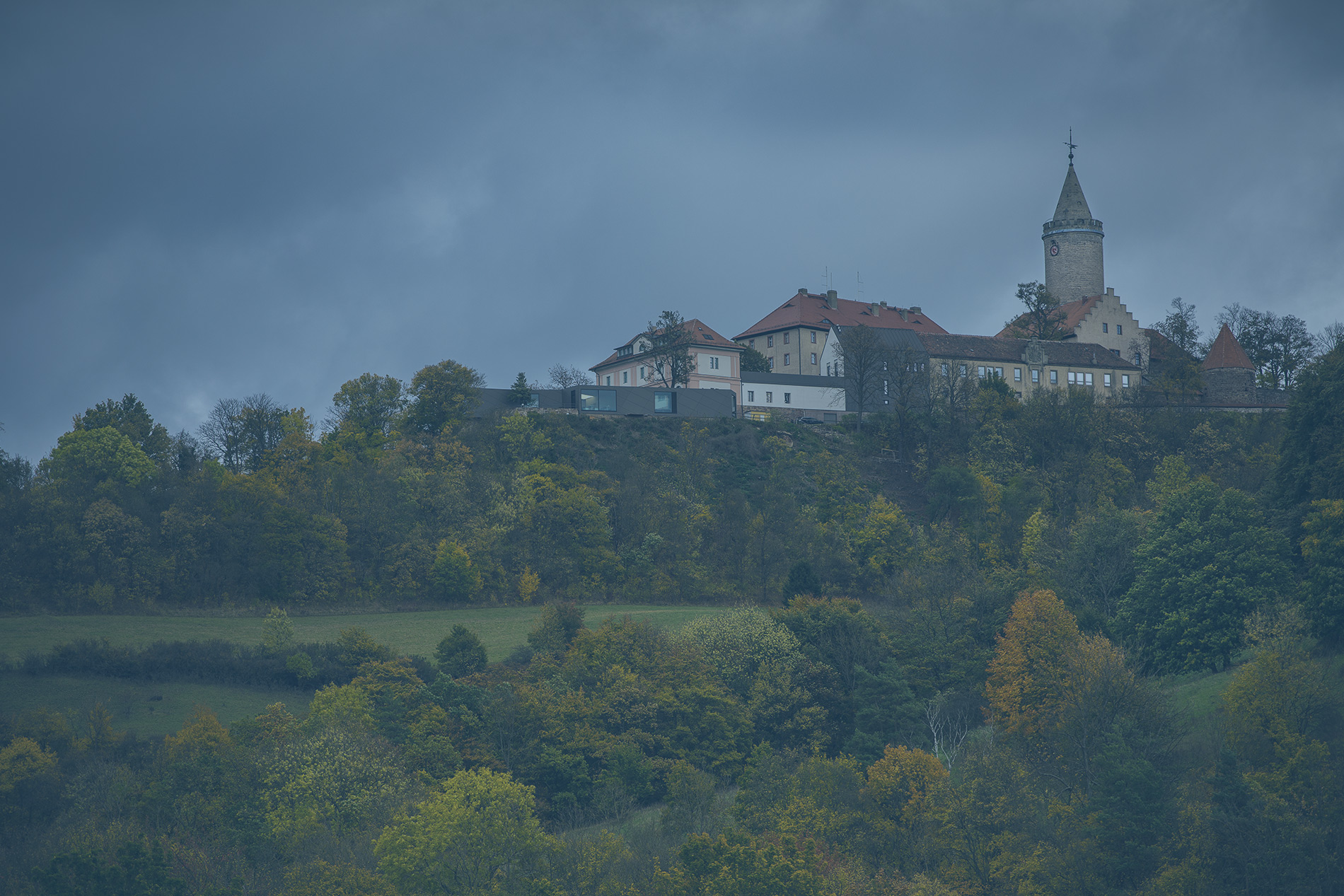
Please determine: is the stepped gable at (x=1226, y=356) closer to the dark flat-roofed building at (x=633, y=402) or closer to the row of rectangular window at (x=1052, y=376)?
the row of rectangular window at (x=1052, y=376)

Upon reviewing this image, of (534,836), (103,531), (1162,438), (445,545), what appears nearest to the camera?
(534,836)

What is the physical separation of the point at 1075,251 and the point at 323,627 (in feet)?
245

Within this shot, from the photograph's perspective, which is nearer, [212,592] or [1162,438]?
[212,592]

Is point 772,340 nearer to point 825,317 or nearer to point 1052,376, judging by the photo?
point 825,317

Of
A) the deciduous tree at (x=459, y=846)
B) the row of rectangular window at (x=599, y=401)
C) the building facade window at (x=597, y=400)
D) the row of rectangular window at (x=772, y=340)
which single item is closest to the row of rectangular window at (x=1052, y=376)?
the row of rectangular window at (x=772, y=340)

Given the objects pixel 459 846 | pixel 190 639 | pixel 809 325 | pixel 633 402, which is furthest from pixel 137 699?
pixel 809 325

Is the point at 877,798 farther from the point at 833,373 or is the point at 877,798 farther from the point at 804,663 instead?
the point at 833,373

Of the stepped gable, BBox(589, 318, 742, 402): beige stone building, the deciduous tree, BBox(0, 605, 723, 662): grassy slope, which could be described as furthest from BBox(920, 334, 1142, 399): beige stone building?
the deciduous tree

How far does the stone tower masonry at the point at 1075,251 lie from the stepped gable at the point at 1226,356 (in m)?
15.9

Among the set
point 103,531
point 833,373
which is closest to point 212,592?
point 103,531

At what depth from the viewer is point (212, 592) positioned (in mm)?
60594

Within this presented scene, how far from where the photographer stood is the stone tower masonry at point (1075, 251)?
105375 mm

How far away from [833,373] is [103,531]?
53.1 meters

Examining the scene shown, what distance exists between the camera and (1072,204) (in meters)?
106
